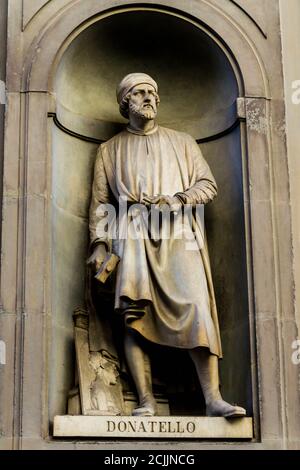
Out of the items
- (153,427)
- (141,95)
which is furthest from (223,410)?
(141,95)

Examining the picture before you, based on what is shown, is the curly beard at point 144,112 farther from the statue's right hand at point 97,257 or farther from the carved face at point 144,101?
the statue's right hand at point 97,257

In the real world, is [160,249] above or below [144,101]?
below

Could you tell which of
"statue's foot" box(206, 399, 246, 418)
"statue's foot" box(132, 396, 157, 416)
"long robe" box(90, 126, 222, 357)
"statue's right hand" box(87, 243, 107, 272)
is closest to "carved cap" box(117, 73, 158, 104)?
"long robe" box(90, 126, 222, 357)

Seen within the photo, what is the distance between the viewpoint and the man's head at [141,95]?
12422 millimetres

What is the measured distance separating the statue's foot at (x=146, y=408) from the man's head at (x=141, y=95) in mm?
2328

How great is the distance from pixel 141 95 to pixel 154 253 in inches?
53.7

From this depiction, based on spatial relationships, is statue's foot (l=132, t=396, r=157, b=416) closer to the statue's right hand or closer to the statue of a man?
the statue of a man

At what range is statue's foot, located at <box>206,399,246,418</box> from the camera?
11.4 meters

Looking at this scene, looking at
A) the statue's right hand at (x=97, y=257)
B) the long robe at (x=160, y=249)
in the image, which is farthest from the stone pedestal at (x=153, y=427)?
the statue's right hand at (x=97, y=257)

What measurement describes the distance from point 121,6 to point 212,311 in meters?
2.71

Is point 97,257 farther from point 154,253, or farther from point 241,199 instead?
point 241,199

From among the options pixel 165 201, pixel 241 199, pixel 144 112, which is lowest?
pixel 165 201

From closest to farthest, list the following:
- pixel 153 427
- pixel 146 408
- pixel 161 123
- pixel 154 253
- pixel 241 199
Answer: pixel 153 427 → pixel 146 408 → pixel 154 253 → pixel 241 199 → pixel 161 123

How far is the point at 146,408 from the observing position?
1160cm
